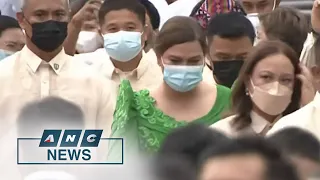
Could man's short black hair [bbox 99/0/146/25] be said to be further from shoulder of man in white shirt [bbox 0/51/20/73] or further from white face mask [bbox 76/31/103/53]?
white face mask [bbox 76/31/103/53]

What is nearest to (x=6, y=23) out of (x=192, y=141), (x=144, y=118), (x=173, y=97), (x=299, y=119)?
(x=173, y=97)

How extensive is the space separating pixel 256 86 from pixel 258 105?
0.31ft

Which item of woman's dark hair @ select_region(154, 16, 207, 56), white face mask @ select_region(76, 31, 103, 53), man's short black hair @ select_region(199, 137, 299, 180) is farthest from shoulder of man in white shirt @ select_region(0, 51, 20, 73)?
man's short black hair @ select_region(199, 137, 299, 180)

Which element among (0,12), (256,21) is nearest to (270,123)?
(256,21)

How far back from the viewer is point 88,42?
24.0 feet

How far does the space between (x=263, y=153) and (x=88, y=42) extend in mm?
4874

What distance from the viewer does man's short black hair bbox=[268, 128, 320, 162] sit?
292 cm

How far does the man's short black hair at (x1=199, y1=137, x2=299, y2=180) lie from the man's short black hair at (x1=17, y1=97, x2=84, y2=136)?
4.62ft

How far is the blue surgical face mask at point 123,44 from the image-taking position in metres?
5.88

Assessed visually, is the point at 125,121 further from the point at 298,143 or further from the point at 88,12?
the point at 88,12

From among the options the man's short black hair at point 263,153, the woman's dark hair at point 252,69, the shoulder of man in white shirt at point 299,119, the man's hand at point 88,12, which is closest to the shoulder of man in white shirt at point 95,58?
the man's hand at point 88,12

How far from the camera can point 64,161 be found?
3867mm

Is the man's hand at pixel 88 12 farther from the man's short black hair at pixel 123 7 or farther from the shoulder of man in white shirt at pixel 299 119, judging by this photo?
the shoulder of man in white shirt at pixel 299 119

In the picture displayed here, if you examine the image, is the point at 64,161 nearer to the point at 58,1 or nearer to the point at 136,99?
the point at 136,99
